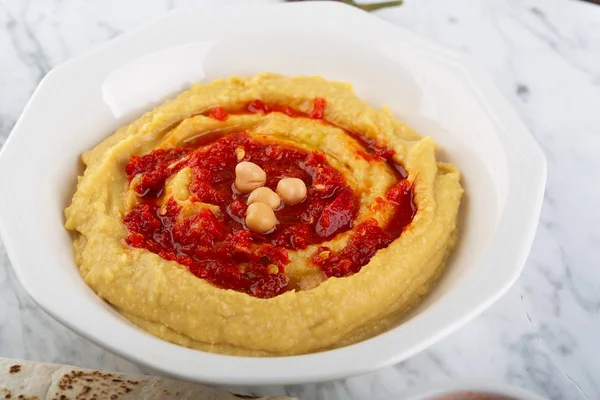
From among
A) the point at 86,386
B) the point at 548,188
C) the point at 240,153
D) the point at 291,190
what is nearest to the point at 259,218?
the point at 291,190

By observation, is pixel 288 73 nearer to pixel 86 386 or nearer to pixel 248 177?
pixel 248 177

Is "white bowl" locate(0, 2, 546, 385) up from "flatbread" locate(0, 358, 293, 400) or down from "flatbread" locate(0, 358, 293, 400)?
up

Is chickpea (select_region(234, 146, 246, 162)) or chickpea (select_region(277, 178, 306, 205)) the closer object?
chickpea (select_region(277, 178, 306, 205))

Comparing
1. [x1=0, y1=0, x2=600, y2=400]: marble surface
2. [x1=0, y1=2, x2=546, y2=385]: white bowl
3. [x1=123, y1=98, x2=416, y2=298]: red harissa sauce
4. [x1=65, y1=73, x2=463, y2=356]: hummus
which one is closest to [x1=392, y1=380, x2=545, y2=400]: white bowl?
[x1=0, y1=2, x2=546, y2=385]: white bowl

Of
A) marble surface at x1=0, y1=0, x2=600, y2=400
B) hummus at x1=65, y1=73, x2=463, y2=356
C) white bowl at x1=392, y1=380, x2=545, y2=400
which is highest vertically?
hummus at x1=65, y1=73, x2=463, y2=356

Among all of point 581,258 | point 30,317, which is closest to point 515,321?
point 581,258

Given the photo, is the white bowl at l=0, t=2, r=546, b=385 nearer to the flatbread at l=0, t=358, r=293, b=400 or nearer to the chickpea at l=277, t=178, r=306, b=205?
the flatbread at l=0, t=358, r=293, b=400

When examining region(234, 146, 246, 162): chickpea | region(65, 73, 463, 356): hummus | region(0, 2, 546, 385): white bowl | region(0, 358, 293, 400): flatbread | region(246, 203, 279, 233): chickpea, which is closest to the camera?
region(0, 2, 546, 385): white bowl
